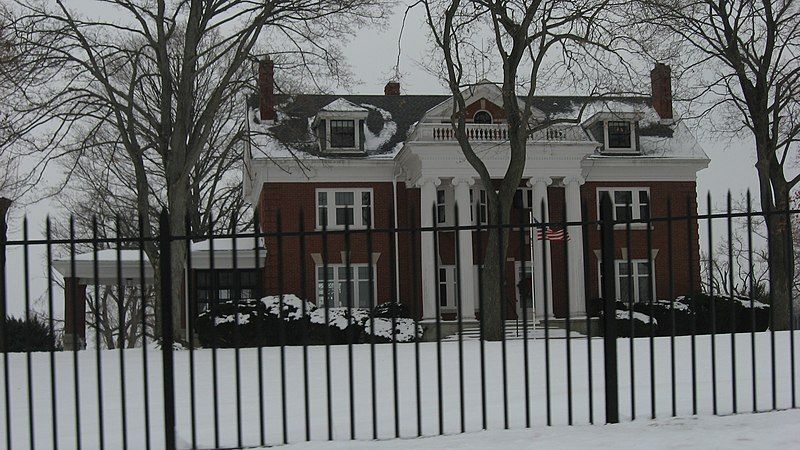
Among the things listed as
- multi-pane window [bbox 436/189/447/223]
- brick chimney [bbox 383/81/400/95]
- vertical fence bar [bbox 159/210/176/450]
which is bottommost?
vertical fence bar [bbox 159/210/176/450]

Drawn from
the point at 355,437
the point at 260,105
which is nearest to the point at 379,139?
the point at 260,105

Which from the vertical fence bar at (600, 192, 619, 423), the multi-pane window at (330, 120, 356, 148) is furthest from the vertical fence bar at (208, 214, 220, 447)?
the multi-pane window at (330, 120, 356, 148)

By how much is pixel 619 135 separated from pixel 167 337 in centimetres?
3141

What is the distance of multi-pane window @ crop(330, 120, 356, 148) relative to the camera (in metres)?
34.8

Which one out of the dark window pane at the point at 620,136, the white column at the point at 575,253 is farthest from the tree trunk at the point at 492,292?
the dark window pane at the point at 620,136

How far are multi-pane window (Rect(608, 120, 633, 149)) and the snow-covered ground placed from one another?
67.2 ft

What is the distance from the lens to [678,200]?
3481cm

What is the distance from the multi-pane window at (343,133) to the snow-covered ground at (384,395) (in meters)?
18.9

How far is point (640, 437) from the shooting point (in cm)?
702

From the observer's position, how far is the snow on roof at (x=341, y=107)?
34656 mm

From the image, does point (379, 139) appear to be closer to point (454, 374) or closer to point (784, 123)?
point (784, 123)

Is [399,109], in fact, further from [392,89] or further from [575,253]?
[575,253]

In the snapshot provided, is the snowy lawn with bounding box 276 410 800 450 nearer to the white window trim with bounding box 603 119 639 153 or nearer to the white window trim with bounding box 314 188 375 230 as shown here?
the white window trim with bounding box 314 188 375 230

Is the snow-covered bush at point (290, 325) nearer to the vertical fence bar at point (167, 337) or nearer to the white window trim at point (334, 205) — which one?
the white window trim at point (334, 205)
